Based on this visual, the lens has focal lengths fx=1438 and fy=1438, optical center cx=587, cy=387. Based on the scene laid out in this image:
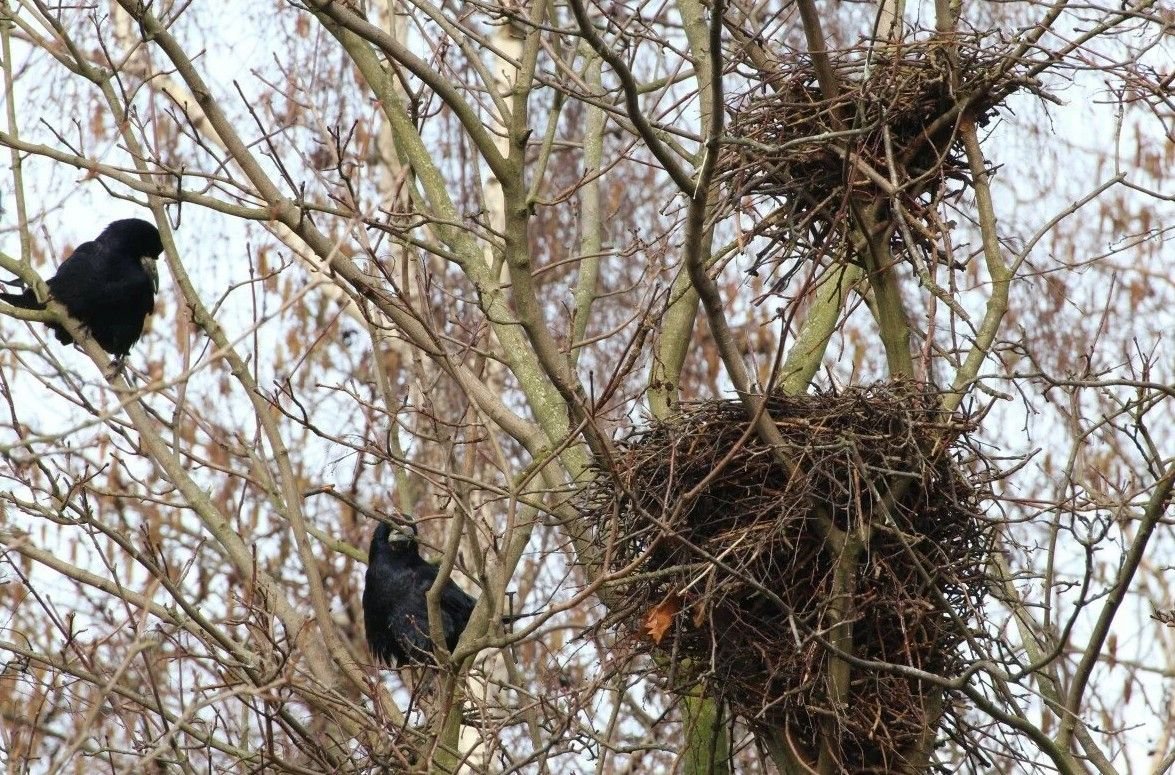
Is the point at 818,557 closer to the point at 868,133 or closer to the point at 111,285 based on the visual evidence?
the point at 868,133

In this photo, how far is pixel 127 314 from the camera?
758 cm

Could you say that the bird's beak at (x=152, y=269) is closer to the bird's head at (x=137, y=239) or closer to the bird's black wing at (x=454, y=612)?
the bird's head at (x=137, y=239)

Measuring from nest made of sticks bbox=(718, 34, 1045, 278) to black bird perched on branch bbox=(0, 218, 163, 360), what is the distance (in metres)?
4.08

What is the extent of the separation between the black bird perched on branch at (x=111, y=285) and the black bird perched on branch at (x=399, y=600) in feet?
5.61

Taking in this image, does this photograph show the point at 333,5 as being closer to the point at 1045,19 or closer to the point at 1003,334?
the point at 1045,19

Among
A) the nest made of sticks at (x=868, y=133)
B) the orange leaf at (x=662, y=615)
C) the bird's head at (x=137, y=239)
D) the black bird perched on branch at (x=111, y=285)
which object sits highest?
the bird's head at (x=137, y=239)

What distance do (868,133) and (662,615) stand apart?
1565mm

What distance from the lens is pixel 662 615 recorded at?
4301mm

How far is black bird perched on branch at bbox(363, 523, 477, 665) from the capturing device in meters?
6.97

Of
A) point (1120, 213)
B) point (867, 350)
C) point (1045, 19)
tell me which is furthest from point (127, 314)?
point (1120, 213)

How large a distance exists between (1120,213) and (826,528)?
7713mm

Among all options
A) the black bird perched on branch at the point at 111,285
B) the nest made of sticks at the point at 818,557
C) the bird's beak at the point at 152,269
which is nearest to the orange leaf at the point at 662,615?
the nest made of sticks at the point at 818,557

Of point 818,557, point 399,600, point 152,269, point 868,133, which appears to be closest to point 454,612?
point 399,600

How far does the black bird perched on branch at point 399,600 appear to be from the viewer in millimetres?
6969
